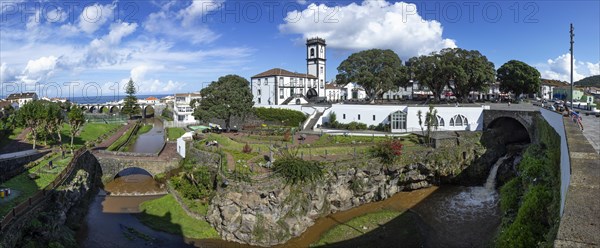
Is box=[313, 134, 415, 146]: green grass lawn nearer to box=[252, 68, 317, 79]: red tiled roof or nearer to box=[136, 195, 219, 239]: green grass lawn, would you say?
box=[136, 195, 219, 239]: green grass lawn

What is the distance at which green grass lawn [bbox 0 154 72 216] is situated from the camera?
67.7ft

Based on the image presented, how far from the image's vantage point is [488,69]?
161 ft

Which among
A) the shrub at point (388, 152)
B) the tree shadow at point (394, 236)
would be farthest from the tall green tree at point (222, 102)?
the tree shadow at point (394, 236)

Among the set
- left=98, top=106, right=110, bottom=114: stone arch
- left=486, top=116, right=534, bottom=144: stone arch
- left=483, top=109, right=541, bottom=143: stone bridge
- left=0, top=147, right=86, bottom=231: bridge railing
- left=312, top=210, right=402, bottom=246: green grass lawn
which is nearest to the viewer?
left=0, top=147, right=86, bottom=231: bridge railing

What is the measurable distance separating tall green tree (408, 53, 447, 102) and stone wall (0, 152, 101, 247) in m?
44.3

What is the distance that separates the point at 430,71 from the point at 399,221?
31.5m

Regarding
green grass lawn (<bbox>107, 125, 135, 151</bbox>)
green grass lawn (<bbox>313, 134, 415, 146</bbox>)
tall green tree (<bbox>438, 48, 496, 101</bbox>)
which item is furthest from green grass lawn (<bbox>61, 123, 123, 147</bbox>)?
tall green tree (<bbox>438, 48, 496, 101</bbox>)

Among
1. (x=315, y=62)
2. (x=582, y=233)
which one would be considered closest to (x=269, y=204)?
(x=582, y=233)

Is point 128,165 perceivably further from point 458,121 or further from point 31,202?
point 458,121

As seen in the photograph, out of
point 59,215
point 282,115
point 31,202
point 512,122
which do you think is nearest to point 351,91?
point 282,115

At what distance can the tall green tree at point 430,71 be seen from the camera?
163ft

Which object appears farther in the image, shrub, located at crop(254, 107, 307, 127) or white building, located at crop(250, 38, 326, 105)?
white building, located at crop(250, 38, 326, 105)

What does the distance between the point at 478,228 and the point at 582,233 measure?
19108 millimetres

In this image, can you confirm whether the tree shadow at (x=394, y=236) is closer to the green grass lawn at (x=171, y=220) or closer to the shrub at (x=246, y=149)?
the green grass lawn at (x=171, y=220)
